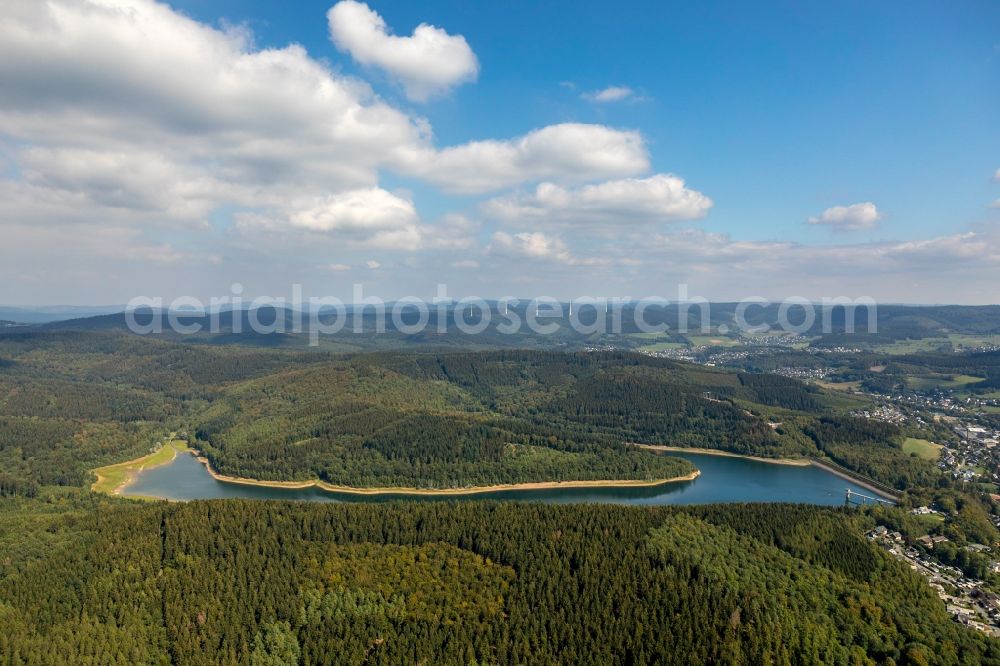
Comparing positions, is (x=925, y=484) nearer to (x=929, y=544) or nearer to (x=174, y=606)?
(x=929, y=544)

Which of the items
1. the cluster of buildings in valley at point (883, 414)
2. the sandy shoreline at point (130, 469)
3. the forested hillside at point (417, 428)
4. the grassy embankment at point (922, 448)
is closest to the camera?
the sandy shoreline at point (130, 469)

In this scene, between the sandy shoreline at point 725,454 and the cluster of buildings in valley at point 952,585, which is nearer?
the cluster of buildings in valley at point 952,585

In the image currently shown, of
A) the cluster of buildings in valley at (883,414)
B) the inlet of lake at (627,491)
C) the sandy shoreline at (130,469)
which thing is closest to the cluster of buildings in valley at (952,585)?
the inlet of lake at (627,491)

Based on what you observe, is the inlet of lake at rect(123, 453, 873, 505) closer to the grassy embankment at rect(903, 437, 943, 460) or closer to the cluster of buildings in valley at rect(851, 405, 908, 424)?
the grassy embankment at rect(903, 437, 943, 460)

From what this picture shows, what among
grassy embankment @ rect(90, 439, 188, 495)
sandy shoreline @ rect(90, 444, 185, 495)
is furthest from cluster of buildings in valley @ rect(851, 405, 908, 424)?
grassy embankment @ rect(90, 439, 188, 495)

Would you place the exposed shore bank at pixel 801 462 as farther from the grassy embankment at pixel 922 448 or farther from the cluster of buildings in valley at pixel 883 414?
the cluster of buildings in valley at pixel 883 414

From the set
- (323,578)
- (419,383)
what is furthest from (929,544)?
(419,383)

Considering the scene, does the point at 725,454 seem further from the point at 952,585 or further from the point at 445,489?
the point at 952,585

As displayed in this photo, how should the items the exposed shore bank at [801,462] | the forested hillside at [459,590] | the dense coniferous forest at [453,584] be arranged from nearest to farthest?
the forested hillside at [459,590] → the dense coniferous forest at [453,584] → the exposed shore bank at [801,462]

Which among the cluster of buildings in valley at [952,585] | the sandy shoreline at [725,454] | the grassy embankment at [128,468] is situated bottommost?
the grassy embankment at [128,468]
